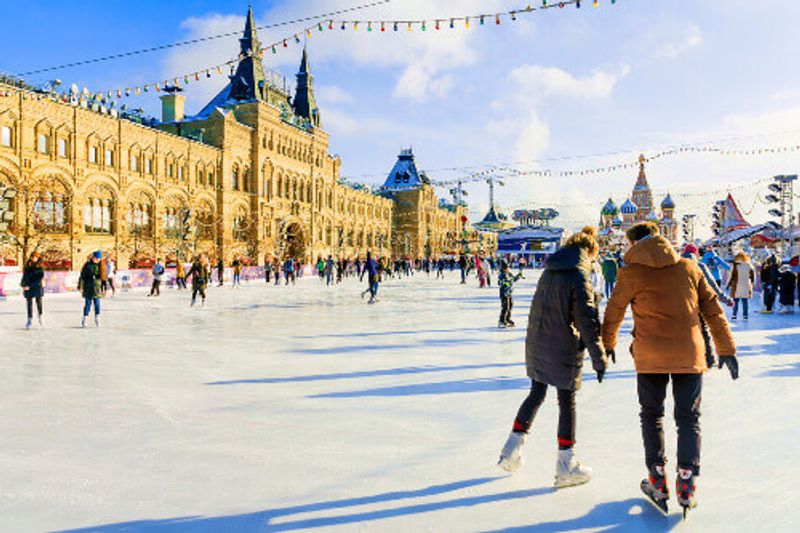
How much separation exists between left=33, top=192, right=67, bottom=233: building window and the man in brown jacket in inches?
1115

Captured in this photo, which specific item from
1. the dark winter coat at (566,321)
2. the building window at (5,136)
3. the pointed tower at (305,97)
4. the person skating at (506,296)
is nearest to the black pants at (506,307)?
the person skating at (506,296)

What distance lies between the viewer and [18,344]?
324 inches

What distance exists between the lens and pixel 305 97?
5794 cm

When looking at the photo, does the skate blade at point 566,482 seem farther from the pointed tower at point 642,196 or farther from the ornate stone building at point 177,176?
the pointed tower at point 642,196

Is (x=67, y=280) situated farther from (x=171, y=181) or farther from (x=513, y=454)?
(x=513, y=454)

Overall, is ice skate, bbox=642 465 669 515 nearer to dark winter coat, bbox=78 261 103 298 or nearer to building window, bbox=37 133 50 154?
dark winter coat, bbox=78 261 103 298

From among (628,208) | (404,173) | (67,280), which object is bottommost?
(67,280)

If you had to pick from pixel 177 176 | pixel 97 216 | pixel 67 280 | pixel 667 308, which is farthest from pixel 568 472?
pixel 177 176

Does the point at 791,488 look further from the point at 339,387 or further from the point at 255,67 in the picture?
the point at 255,67

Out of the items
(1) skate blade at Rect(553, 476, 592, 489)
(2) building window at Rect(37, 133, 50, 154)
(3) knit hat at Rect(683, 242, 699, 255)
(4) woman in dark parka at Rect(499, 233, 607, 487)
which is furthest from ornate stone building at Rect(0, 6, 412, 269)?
(1) skate blade at Rect(553, 476, 592, 489)

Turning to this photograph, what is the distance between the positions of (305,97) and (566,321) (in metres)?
58.3

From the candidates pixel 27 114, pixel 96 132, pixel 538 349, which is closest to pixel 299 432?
pixel 538 349

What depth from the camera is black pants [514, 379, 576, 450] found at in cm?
319

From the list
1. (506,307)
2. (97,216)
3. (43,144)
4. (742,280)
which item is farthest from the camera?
(97,216)
